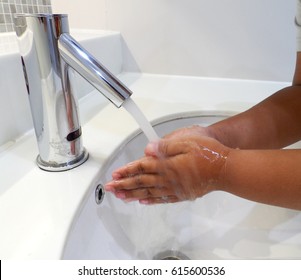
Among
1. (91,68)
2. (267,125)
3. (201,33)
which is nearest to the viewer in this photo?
(91,68)

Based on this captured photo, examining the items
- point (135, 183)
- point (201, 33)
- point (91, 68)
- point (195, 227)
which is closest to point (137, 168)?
point (135, 183)

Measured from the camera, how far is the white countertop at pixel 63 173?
23 centimetres

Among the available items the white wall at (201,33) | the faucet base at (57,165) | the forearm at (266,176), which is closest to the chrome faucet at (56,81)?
the faucet base at (57,165)

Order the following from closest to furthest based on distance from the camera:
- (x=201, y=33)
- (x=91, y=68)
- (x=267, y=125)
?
(x=91, y=68) < (x=267, y=125) < (x=201, y=33)

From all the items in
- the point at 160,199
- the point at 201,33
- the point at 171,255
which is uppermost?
the point at 201,33

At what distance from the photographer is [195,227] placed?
49cm

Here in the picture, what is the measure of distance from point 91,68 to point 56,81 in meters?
0.05

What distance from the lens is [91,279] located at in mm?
238

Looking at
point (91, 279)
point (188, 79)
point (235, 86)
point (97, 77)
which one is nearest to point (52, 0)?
point (188, 79)

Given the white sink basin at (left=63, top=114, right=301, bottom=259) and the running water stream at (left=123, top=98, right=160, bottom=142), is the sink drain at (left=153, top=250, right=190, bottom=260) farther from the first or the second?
the running water stream at (left=123, top=98, right=160, bottom=142)

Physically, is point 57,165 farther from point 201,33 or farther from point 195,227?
point 201,33

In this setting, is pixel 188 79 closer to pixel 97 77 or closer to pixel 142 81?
pixel 142 81

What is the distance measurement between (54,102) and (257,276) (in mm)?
254

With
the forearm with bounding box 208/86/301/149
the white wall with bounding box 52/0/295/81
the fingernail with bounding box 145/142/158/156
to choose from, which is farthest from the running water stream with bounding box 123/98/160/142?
the white wall with bounding box 52/0/295/81
